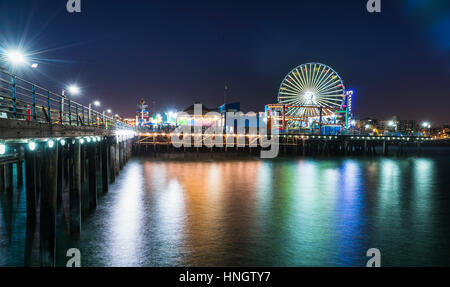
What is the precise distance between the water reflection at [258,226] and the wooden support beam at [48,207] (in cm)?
180

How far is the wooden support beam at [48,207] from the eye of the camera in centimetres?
962

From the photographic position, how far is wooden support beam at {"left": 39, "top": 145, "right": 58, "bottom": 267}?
31.6ft

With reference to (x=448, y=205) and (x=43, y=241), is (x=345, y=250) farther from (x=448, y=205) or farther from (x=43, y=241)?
(x=448, y=205)

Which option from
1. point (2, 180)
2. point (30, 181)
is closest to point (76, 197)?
point (30, 181)

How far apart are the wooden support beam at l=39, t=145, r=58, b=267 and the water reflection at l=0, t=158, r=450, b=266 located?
180 centimetres

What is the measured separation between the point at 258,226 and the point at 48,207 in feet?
30.8

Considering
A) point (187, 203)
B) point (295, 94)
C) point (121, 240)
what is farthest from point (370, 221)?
point (295, 94)

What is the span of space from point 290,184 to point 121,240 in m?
19.3

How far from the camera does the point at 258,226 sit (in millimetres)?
16141

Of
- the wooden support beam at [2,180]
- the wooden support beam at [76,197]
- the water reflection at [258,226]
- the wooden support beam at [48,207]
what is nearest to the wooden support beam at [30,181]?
the wooden support beam at [48,207]

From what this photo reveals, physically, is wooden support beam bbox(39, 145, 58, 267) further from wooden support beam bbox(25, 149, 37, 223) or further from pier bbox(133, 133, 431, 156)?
pier bbox(133, 133, 431, 156)

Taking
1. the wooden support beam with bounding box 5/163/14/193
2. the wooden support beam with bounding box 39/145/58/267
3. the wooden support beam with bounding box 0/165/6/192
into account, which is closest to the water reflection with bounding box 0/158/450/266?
the wooden support beam with bounding box 39/145/58/267

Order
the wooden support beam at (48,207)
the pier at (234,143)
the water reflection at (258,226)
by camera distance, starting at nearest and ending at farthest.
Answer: the wooden support beam at (48,207) < the water reflection at (258,226) < the pier at (234,143)

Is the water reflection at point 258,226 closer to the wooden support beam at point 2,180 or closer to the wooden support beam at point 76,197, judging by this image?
the wooden support beam at point 76,197
